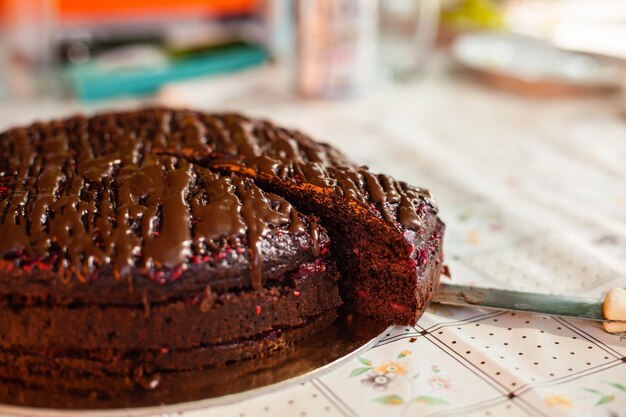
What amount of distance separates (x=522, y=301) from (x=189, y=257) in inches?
30.6

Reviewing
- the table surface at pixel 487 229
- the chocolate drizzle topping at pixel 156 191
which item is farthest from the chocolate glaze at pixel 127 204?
the table surface at pixel 487 229

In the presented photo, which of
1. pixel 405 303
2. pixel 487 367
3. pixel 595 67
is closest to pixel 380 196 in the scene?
pixel 405 303

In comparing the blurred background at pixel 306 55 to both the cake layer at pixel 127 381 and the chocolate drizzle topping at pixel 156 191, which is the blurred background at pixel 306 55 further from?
the cake layer at pixel 127 381

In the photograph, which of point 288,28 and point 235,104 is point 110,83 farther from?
point 288,28

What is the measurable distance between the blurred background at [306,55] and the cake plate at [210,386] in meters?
1.69

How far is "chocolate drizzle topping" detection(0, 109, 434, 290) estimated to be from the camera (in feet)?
4.50

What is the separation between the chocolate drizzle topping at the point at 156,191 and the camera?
137 cm

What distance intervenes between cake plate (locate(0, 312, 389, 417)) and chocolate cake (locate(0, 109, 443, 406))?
3cm

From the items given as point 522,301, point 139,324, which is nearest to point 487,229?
point 522,301

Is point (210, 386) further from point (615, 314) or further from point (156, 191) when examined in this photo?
point (615, 314)

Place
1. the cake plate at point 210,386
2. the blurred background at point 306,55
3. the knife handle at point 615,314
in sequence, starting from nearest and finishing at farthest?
the cake plate at point 210,386, the knife handle at point 615,314, the blurred background at point 306,55

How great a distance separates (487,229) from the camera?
7.04ft

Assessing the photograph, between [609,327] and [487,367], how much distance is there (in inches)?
12.9

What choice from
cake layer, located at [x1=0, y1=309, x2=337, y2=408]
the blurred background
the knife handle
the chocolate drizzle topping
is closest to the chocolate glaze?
the chocolate drizzle topping
